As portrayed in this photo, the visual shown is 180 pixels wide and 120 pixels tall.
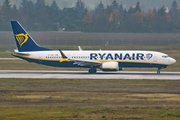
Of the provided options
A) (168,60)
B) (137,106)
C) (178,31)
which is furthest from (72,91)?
(178,31)

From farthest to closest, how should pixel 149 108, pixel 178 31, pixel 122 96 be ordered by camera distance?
1. pixel 178 31
2. pixel 122 96
3. pixel 149 108

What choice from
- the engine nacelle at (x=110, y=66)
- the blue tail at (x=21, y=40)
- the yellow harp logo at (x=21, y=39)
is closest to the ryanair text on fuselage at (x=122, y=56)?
the engine nacelle at (x=110, y=66)

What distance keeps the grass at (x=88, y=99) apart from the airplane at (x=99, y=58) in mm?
8384

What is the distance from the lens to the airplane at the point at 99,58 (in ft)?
162

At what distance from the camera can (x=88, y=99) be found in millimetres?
28906

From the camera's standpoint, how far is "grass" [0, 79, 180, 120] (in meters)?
23.3

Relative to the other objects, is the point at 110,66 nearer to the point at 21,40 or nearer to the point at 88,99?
the point at 21,40

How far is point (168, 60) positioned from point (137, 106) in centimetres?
2527

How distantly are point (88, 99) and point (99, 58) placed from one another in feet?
70.5

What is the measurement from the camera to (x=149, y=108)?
82.9 ft

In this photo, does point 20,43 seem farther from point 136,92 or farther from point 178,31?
point 178,31

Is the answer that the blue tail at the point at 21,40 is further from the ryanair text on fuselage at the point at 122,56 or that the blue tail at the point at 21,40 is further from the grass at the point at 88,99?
the grass at the point at 88,99

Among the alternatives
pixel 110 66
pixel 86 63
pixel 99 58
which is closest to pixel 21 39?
pixel 86 63

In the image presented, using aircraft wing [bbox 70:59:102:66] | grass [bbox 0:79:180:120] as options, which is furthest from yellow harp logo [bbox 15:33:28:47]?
grass [bbox 0:79:180:120]
